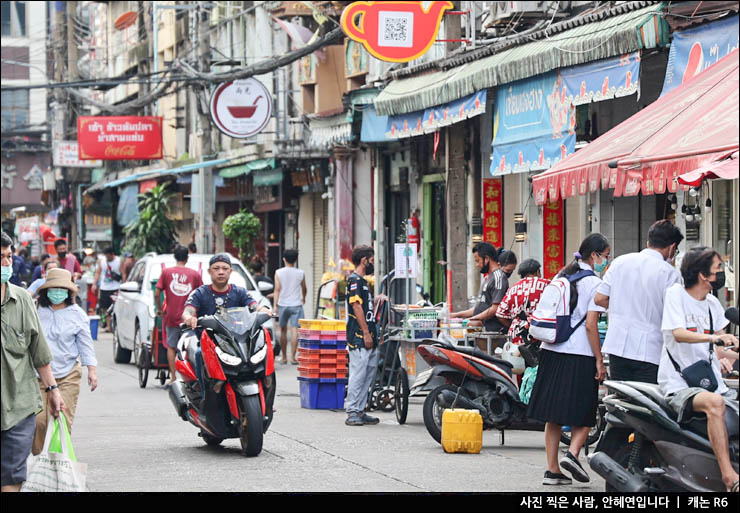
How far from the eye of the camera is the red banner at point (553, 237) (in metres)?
19.8

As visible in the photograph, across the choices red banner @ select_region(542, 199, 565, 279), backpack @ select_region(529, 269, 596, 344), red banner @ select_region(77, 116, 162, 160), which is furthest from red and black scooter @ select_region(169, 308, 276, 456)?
red banner @ select_region(77, 116, 162, 160)

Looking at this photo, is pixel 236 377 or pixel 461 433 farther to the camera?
pixel 461 433

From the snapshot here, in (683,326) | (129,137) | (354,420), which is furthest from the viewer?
(129,137)

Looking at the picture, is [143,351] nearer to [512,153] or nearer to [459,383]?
[512,153]

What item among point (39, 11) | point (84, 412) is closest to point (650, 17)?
point (84, 412)

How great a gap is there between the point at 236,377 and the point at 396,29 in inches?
338

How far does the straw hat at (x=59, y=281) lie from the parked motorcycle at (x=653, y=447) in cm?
419

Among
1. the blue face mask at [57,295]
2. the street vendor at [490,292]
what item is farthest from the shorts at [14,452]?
the street vendor at [490,292]

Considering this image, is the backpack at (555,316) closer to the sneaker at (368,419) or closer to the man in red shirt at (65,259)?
the sneaker at (368,419)

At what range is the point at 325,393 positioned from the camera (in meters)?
15.7

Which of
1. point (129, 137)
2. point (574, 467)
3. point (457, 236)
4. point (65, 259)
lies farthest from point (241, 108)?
point (574, 467)

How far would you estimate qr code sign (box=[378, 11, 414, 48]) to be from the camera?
18.8 meters

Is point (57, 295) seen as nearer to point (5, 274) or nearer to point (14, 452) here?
point (5, 274)
